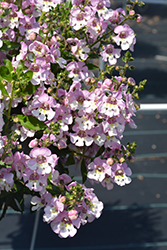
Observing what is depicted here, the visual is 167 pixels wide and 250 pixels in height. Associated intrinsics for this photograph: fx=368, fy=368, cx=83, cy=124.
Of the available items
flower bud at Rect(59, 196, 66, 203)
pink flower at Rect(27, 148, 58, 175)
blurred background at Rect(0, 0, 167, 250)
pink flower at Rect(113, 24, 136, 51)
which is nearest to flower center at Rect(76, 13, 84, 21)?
pink flower at Rect(113, 24, 136, 51)

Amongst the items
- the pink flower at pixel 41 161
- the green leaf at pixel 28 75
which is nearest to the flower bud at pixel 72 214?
the pink flower at pixel 41 161

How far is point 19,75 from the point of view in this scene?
0.99 meters

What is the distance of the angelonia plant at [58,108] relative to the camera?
97cm

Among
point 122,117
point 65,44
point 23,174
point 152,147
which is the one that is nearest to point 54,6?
point 65,44

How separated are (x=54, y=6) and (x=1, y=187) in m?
0.54

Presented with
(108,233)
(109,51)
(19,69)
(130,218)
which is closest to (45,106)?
(19,69)

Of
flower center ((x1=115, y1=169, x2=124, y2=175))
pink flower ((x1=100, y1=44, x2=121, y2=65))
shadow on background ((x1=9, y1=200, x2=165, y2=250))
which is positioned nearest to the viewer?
flower center ((x1=115, y1=169, x2=124, y2=175))

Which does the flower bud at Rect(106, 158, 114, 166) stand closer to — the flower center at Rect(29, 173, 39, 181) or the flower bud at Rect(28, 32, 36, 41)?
the flower center at Rect(29, 173, 39, 181)

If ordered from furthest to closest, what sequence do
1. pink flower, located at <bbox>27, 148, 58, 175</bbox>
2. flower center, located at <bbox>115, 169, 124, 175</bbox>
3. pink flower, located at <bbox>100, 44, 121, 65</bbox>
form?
pink flower, located at <bbox>100, 44, 121, 65</bbox> → flower center, located at <bbox>115, 169, 124, 175</bbox> → pink flower, located at <bbox>27, 148, 58, 175</bbox>

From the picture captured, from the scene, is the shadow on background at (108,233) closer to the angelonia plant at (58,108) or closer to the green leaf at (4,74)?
the angelonia plant at (58,108)

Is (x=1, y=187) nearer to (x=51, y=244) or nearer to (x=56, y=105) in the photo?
(x=56, y=105)

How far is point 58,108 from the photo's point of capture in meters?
1.01

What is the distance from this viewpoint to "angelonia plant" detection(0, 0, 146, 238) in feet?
3.17

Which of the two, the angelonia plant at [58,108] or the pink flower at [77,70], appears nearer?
the angelonia plant at [58,108]
